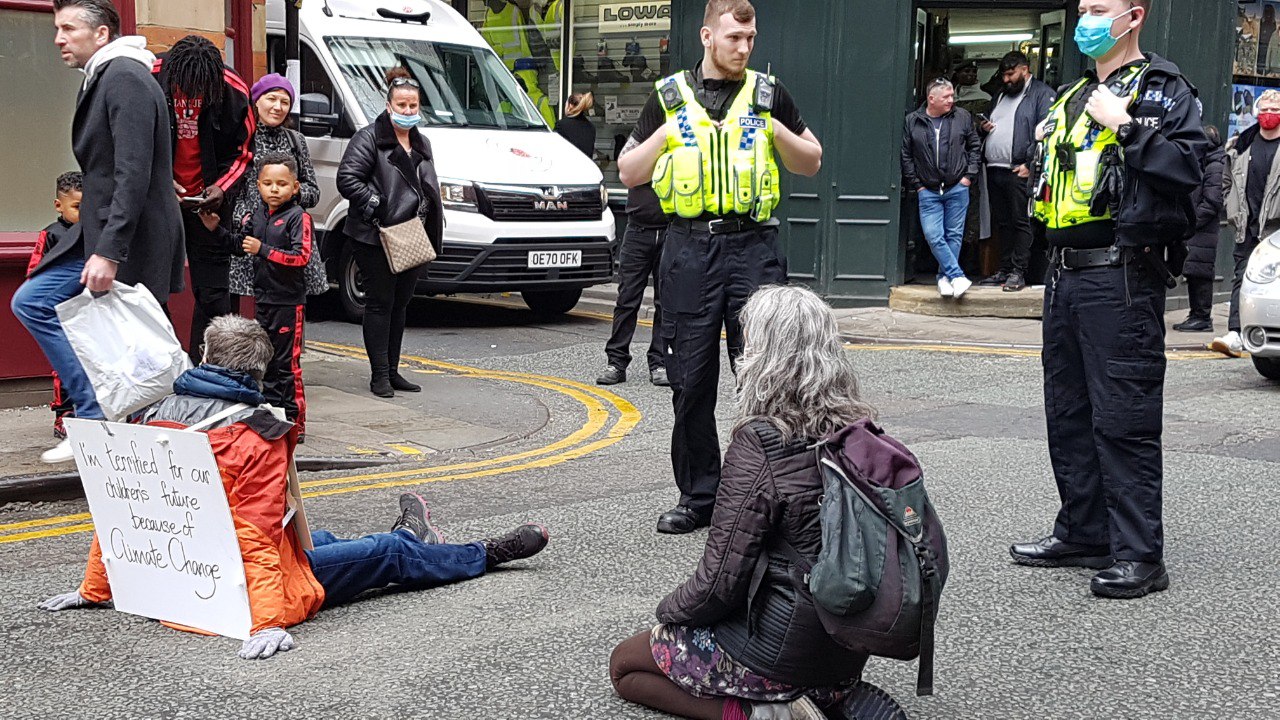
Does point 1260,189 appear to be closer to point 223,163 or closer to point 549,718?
point 223,163

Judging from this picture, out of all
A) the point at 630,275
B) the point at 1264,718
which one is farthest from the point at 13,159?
the point at 1264,718

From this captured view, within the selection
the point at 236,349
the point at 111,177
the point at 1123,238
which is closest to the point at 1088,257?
the point at 1123,238

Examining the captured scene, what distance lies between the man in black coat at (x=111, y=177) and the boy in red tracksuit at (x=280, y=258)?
1.05 meters

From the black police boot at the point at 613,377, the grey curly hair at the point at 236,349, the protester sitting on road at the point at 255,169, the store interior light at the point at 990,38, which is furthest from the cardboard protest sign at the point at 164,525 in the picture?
the store interior light at the point at 990,38

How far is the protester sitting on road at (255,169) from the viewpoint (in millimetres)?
7684

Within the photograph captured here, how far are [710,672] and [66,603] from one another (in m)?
2.31

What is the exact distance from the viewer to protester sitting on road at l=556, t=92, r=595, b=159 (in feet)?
49.3

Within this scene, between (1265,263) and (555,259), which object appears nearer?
(1265,263)

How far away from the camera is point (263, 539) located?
4395 mm

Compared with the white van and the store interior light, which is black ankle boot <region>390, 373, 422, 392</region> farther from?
the store interior light

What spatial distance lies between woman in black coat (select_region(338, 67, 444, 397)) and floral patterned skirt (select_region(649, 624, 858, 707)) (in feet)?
18.2

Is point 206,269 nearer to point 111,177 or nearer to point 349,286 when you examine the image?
point 111,177

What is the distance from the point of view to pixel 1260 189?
12664 mm

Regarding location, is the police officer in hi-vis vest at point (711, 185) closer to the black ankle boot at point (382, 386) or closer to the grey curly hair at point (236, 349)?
the grey curly hair at point (236, 349)
